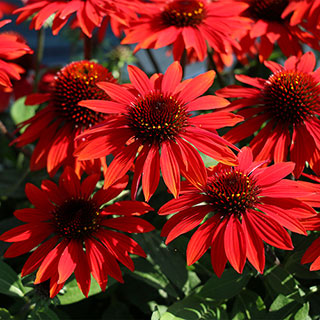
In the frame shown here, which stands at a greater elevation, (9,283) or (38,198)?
(38,198)

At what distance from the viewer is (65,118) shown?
0.79m

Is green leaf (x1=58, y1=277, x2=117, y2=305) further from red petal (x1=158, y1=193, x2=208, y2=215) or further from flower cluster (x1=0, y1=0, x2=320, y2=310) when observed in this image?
red petal (x1=158, y1=193, x2=208, y2=215)

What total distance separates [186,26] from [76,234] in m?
0.47

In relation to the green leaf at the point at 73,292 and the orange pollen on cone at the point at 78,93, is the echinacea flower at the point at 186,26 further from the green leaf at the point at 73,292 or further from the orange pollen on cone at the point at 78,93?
the green leaf at the point at 73,292

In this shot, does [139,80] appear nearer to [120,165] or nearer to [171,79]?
[171,79]

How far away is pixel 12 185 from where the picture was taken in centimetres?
96

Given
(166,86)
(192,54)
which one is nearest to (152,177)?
(166,86)

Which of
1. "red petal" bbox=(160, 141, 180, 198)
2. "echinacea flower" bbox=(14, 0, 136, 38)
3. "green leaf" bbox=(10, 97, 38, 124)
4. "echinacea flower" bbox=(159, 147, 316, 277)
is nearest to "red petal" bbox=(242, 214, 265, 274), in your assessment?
"echinacea flower" bbox=(159, 147, 316, 277)

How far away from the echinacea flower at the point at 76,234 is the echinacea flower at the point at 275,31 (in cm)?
41

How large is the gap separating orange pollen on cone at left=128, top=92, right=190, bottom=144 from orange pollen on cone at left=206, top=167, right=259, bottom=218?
10 centimetres

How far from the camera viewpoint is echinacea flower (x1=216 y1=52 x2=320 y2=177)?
674 mm

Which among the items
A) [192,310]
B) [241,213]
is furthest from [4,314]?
[241,213]

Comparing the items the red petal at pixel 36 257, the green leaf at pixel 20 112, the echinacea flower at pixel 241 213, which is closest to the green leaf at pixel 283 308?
the echinacea flower at pixel 241 213

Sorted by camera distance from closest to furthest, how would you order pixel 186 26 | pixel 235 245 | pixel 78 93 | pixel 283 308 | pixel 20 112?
pixel 235 245
pixel 283 308
pixel 78 93
pixel 186 26
pixel 20 112
